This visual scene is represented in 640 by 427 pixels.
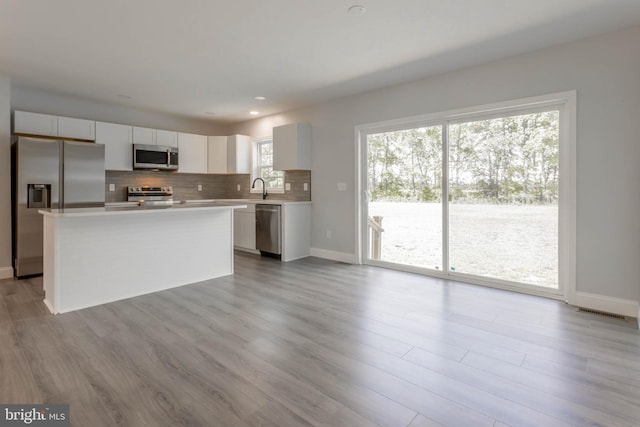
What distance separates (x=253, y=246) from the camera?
562cm

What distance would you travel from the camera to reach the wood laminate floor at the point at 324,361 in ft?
5.23

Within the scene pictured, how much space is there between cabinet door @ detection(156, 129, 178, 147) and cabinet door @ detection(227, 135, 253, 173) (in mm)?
980

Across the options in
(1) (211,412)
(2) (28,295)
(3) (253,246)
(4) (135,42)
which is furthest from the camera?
(3) (253,246)

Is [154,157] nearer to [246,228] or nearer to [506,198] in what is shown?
[246,228]

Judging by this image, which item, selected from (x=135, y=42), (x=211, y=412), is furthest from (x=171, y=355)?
→ (x=135, y=42)

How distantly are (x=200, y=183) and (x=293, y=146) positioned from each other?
8.34 ft

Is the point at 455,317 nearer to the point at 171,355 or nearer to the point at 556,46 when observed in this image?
the point at 171,355

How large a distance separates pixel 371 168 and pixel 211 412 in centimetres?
378

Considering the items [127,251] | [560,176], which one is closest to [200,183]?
[127,251]

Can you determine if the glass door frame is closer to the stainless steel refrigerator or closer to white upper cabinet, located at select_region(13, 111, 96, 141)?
the stainless steel refrigerator

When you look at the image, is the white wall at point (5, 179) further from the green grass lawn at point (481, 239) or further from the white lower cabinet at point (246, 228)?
the green grass lawn at point (481, 239)

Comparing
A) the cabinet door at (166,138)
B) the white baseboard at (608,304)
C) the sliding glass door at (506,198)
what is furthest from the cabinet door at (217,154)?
the white baseboard at (608,304)

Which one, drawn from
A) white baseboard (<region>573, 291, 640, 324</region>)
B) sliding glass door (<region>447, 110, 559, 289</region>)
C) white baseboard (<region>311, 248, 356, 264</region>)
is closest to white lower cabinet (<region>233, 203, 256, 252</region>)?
white baseboard (<region>311, 248, 356, 264</region>)

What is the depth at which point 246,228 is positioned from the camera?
579 centimetres
